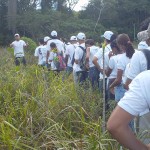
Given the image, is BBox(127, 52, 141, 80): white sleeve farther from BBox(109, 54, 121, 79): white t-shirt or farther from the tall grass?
BBox(109, 54, 121, 79): white t-shirt

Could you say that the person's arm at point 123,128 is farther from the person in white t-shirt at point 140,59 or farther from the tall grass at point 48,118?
the person in white t-shirt at point 140,59

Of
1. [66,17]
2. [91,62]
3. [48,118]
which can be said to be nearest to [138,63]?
[48,118]

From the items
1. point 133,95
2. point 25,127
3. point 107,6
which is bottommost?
point 25,127

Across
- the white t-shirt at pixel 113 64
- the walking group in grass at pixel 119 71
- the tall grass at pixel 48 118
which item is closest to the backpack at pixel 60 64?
the walking group in grass at pixel 119 71

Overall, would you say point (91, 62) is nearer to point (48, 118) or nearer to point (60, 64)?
point (60, 64)

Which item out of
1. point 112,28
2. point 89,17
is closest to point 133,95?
point 112,28

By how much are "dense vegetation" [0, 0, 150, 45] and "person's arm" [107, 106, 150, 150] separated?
27.8 m

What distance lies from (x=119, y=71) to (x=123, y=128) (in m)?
3.08

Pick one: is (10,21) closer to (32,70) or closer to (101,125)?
(32,70)

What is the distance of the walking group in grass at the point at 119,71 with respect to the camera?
2.00 m

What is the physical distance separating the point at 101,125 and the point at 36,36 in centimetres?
2764

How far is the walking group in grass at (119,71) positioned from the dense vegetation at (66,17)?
18590 millimetres

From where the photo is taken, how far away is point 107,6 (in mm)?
33531

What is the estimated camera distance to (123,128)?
6.58 ft
